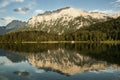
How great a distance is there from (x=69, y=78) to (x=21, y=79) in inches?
365

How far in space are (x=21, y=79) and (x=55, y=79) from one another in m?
6.38

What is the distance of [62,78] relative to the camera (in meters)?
45.0

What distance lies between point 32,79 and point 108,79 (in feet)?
47.1

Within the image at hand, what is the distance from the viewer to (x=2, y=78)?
44.4 metres

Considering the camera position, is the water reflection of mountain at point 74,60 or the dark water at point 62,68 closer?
the dark water at point 62,68

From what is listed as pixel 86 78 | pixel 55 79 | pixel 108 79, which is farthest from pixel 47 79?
pixel 108 79

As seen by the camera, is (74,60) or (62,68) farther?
(74,60)

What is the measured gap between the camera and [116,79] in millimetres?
43250

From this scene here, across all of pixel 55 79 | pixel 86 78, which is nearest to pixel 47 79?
pixel 55 79

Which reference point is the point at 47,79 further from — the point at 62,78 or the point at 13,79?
the point at 13,79

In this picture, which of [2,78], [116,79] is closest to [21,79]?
[2,78]

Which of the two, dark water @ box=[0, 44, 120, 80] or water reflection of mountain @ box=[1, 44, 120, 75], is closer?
dark water @ box=[0, 44, 120, 80]

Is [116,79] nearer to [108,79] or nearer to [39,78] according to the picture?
[108,79]

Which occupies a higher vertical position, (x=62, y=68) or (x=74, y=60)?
(x=74, y=60)
